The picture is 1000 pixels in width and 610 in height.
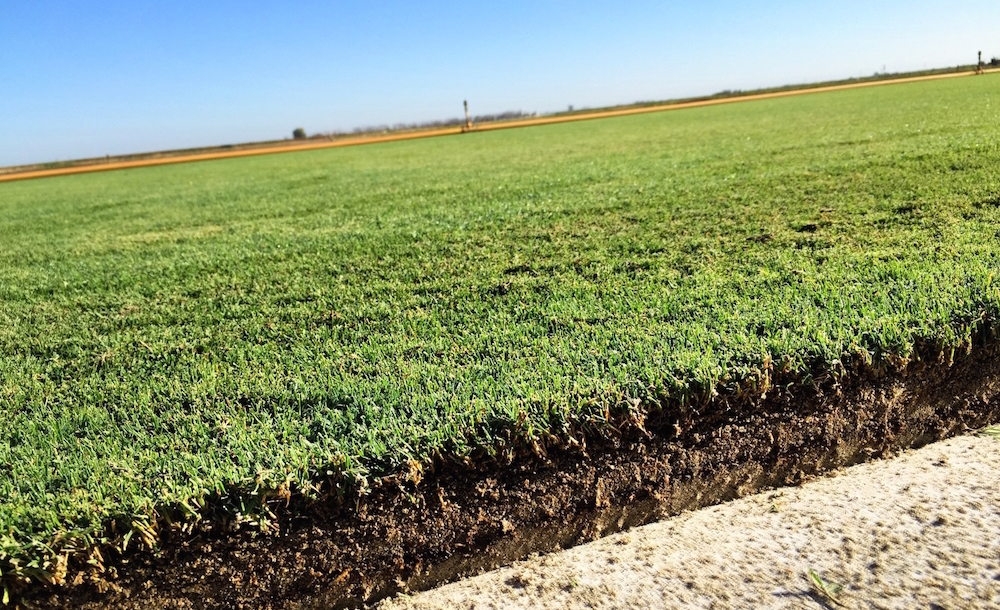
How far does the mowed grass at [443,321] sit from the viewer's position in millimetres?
1890

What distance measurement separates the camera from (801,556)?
159 centimetres

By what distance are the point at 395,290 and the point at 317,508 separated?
6.45 feet

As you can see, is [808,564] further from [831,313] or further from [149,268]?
[149,268]

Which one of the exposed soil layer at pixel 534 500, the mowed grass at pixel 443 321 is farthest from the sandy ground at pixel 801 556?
the mowed grass at pixel 443 321

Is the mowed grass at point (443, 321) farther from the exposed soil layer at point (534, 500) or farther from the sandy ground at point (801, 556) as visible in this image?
the sandy ground at point (801, 556)

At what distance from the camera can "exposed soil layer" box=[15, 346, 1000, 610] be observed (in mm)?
1620

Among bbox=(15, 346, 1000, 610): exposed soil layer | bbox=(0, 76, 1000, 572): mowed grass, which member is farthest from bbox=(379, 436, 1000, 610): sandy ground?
bbox=(0, 76, 1000, 572): mowed grass

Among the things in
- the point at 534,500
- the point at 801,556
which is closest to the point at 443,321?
the point at 534,500

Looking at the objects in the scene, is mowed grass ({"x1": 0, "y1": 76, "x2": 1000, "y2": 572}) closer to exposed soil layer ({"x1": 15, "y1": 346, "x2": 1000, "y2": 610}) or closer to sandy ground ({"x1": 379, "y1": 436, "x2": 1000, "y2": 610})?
exposed soil layer ({"x1": 15, "y1": 346, "x2": 1000, "y2": 610})

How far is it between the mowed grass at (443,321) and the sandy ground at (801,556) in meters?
0.36

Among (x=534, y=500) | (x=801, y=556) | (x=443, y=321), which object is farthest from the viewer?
(x=443, y=321)

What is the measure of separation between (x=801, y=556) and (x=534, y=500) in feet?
2.31

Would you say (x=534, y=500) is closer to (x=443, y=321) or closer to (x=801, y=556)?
(x=801, y=556)

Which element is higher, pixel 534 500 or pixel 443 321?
pixel 443 321
